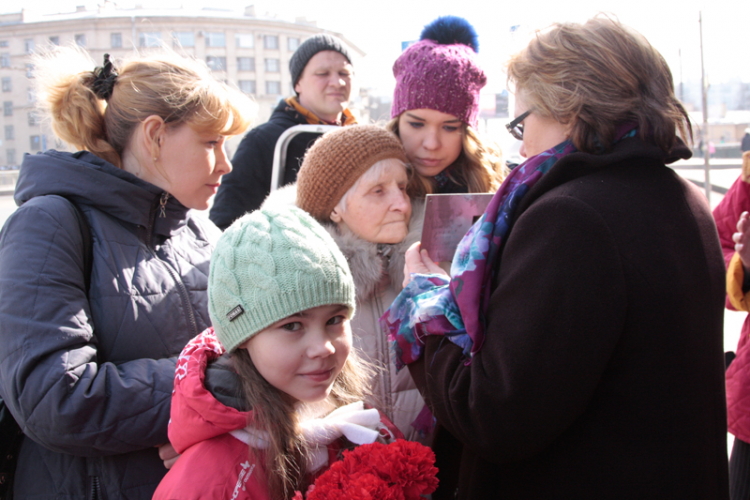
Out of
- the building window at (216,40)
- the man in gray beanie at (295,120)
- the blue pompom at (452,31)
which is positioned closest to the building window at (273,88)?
the building window at (216,40)

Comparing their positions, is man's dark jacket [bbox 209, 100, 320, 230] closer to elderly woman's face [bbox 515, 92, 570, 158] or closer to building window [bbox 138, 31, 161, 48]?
building window [bbox 138, 31, 161, 48]

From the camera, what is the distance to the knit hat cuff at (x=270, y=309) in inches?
51.3

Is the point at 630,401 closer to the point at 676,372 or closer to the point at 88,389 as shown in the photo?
the point at 676,372

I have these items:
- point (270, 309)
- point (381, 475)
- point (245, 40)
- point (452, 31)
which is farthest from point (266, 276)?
point (245, 40)

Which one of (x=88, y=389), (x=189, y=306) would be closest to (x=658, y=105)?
(x=189, y=306)

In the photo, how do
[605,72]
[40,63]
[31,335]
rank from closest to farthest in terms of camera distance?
[605,72] → [31,335] → [40,63]

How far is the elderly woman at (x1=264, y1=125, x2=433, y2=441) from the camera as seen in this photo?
1890 millimetres

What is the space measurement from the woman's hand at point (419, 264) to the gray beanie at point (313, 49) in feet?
8.48

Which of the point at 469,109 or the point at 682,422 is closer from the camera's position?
the point at 682,422

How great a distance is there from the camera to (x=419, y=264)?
170 centimetres

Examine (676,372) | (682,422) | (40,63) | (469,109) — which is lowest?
(682,422)

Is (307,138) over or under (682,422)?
over

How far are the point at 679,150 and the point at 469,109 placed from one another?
115cm

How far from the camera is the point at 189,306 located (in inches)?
69.7
